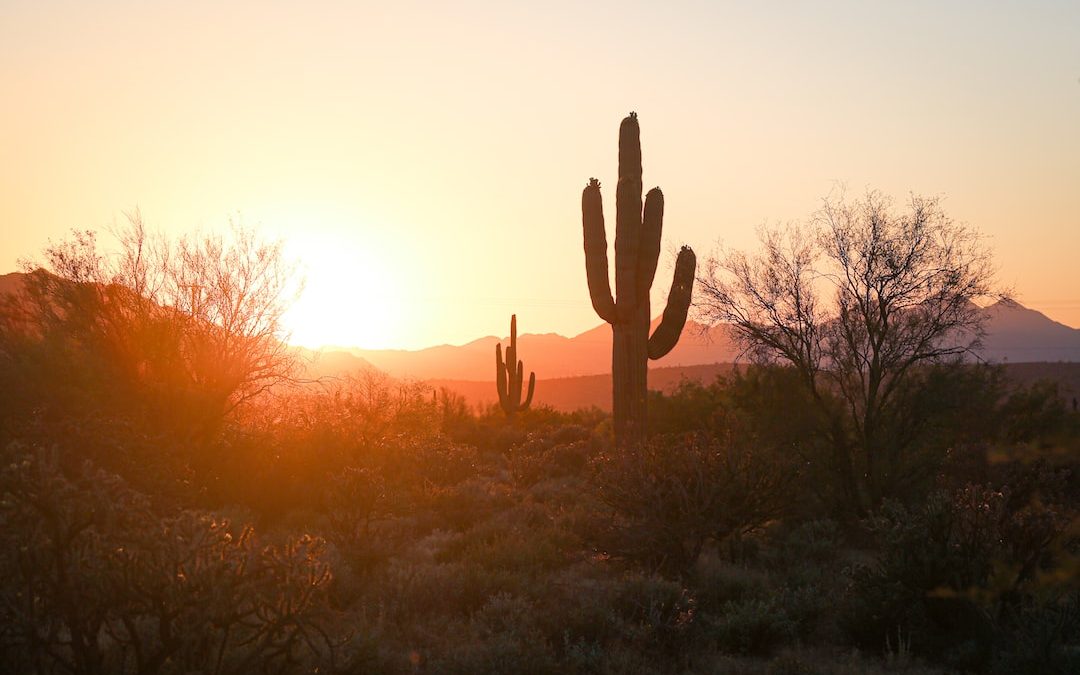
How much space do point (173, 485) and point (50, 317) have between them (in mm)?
10150

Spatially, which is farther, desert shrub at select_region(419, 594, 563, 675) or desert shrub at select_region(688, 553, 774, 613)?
desert shrub at select_region(688, 553, 774, 613)

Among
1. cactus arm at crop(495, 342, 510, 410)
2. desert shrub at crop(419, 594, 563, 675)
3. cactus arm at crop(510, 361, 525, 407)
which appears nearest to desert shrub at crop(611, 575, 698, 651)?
desert shrub at crop(419, 594, 563, 675)

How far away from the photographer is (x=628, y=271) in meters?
18.0

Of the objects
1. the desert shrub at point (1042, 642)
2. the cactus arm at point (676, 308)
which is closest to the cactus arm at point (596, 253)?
the cactus arm at point (676, 308)

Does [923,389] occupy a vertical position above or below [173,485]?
above

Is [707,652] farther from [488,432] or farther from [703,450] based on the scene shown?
[488,432]

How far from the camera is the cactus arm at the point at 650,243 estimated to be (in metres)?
18.1

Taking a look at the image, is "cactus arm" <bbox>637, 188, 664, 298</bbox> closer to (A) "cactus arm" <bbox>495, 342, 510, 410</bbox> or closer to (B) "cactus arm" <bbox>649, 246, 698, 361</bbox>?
(B) "cactus arm" <bbox>649, 246, 698, 361</bbox>

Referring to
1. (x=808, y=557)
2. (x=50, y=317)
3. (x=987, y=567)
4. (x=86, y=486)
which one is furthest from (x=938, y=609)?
(x=50, y=317)

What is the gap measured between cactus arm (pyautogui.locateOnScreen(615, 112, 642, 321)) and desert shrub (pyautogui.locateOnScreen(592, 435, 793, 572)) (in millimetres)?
4899

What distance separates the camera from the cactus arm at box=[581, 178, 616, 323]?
1831 cm

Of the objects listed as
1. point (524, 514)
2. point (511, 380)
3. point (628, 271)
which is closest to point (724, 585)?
point (524, 514)

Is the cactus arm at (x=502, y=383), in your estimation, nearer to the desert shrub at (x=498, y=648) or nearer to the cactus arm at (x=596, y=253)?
the cactus arm at (x=596, y=253)

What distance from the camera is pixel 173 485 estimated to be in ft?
46.1
